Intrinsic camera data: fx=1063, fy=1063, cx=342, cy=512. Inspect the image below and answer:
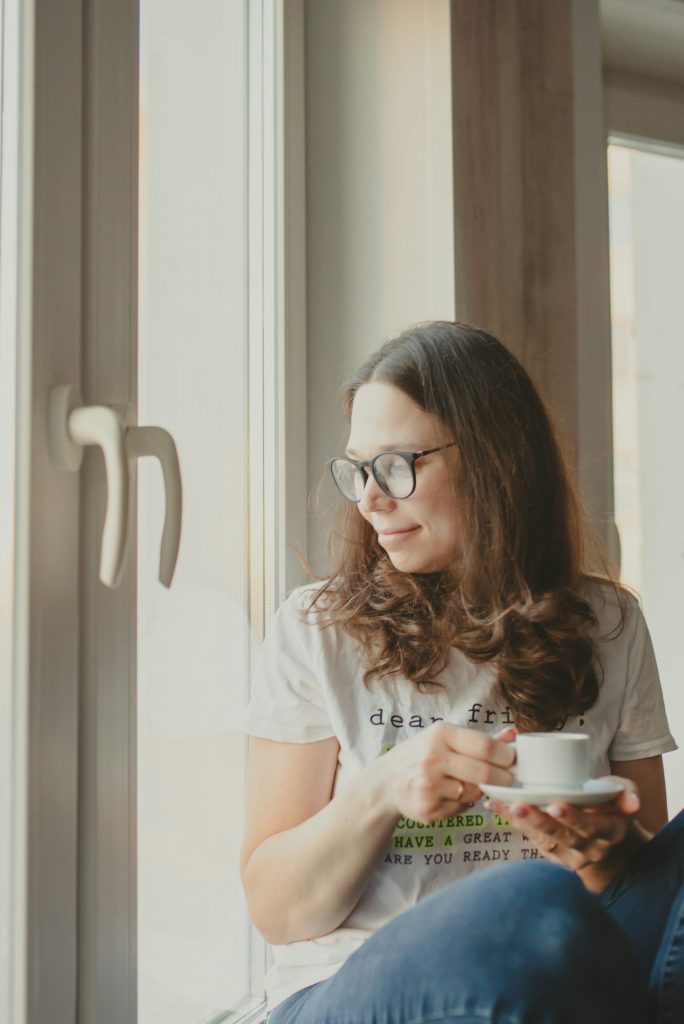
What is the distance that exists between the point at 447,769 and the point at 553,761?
94mm

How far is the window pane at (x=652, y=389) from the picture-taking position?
228 cm

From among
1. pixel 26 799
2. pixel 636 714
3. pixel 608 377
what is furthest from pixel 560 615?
pixel 608 377

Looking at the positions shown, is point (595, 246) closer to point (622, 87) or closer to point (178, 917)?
point (622, 87)

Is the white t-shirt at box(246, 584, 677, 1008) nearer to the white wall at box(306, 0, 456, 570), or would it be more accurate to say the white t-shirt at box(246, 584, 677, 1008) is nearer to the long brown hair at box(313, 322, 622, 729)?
the long brown hair at box(313, 322, 622, 729)

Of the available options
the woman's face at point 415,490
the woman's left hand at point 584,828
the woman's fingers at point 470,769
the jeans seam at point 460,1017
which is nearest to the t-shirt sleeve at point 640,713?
the woman's left hand at point 584,828

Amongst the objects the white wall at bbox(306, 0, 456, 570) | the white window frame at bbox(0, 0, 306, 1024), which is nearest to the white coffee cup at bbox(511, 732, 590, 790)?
the white window frame at bbox(0, 0, 306, 1024)

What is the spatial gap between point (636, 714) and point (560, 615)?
0.15 meters

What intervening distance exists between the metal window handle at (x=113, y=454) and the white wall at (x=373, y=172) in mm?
671

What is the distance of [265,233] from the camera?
1.57 m

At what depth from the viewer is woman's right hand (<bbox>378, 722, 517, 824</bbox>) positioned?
93 cm

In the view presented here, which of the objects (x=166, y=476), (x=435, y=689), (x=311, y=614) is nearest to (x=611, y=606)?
(x=435, y=689)

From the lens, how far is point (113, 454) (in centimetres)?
96

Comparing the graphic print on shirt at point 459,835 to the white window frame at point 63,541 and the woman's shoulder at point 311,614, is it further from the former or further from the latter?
the white window frame at point 63,541

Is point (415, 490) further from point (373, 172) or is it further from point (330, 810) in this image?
point (373, 172)
